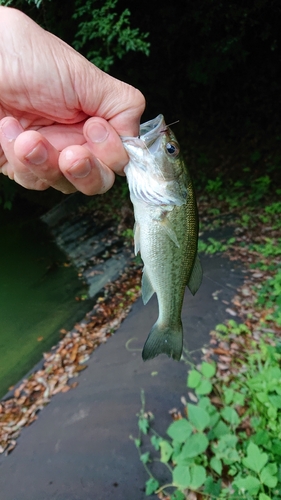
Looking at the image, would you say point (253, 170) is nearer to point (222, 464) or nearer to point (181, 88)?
point (181, 88)

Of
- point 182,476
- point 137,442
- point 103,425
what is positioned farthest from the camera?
point 103,425

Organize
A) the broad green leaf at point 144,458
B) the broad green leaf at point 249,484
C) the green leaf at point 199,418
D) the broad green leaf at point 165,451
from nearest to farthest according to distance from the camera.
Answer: the broad green leaf at point 249,484
the green leaf at point 199,418
the broad green leaf at point 165,451
the broad green leaf at point 144,458

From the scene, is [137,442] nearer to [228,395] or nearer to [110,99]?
[228,395]

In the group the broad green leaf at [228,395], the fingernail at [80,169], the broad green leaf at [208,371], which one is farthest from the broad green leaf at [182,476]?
the fingernail at [80,169]

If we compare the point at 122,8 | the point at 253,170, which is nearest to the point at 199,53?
the point at 122,8

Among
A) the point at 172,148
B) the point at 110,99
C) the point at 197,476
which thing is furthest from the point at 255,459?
the point at 110,99

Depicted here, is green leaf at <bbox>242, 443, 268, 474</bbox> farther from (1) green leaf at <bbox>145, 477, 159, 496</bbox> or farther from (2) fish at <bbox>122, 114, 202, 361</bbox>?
(2) fish at <bbox>122, 114, 202, 361</bbox>

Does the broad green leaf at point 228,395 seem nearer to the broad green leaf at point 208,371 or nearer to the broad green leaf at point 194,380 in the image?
the broad green leaf at point 208,371
